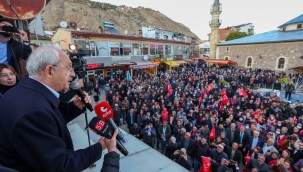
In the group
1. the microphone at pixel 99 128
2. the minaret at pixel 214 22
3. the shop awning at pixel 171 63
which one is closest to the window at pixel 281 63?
the minaret at pixel 214 22

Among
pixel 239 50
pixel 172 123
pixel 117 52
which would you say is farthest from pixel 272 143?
pixel 239 50

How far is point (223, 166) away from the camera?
4.28 metres

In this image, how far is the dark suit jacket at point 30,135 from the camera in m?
0.97

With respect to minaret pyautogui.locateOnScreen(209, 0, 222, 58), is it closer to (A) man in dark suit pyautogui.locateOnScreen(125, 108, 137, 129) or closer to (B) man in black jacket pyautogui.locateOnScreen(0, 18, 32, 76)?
(A) man in dark suit pyautogui.locateOnScreen(125, 108, 137, 129)

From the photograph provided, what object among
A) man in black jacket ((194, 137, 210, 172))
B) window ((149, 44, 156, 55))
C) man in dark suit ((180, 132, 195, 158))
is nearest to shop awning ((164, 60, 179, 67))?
window ((149, 44, 156, 55))

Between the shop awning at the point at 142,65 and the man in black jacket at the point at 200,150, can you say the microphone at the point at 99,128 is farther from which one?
the shop awning at the point at 142,65

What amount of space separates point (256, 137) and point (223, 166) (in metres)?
2.27

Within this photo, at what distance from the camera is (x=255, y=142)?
561 centimetres

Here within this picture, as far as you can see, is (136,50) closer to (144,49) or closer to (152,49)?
(144,49)

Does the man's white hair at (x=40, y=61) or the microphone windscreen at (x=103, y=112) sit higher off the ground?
the man's white hair at (x=40, y=61)

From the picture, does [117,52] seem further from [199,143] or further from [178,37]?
[178,37]

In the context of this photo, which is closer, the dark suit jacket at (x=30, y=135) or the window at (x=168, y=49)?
the dark suit jacket at (x=30, y=135)

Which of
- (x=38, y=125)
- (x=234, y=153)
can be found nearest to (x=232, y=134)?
(x=234, y=153)

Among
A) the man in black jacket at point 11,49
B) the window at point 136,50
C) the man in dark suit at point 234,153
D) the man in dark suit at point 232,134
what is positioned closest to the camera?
the man in black jacket at point 11,49
